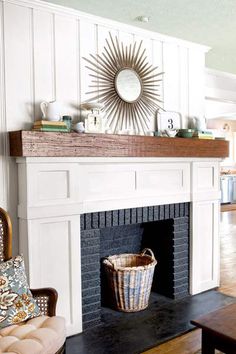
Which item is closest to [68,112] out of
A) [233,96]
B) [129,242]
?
[129,242]

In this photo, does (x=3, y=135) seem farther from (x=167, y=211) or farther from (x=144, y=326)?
(x=144, y=326)

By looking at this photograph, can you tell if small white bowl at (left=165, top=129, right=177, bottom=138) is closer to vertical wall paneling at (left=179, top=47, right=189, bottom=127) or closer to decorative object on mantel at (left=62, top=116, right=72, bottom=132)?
vertical wall paneling at (left=179, top=47, right=189, bottom=127)

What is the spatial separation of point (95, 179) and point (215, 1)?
156 cm

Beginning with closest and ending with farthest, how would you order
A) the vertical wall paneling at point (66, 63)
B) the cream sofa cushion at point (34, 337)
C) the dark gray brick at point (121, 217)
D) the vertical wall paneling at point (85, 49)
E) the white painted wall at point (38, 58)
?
the cream sofa cushion at point (34, 337) → the white painted wall at point (38, 58) → the vertical wall paneling at point (66, 63) → the vertical wall paneling at point (85, 49) → the dark gray brick at point (121, 217)

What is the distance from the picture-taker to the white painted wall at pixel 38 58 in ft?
→ 8.34

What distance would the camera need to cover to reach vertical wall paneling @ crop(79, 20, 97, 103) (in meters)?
2.88

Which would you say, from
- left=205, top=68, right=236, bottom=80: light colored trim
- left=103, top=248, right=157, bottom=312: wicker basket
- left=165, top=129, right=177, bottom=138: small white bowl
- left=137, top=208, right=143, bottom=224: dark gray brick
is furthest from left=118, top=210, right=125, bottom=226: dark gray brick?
left=205, top=68, right=236, bottom=80: light colored trim

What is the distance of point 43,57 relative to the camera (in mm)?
2699

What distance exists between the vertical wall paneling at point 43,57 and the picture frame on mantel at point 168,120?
1.08 meters

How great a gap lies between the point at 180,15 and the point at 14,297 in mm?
2373

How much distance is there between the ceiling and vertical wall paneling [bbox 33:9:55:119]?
167mm

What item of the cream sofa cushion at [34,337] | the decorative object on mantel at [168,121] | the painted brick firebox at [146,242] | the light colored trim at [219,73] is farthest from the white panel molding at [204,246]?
the cream sofa cushion at [34,337]

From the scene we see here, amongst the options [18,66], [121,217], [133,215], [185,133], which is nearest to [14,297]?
[121,217]

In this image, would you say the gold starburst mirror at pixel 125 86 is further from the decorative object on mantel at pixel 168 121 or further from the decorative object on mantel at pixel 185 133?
the decorative object on mantel at pixel 185 133
